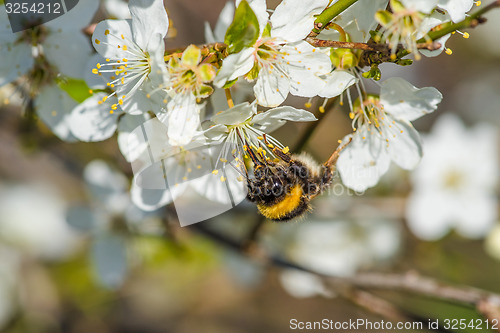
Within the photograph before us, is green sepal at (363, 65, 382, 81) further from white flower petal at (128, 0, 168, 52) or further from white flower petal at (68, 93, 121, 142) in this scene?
white flower petal at (68, 93, 121, 142)

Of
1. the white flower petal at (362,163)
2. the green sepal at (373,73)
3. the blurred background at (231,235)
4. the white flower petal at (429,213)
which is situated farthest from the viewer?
the white flower petal at (429,213)

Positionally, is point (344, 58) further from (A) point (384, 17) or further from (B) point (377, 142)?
(B) point (377, 142)

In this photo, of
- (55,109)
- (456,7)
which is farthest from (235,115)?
(55,109)

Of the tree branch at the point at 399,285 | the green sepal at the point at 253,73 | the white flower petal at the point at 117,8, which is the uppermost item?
the white flower petal at the point at 117,8

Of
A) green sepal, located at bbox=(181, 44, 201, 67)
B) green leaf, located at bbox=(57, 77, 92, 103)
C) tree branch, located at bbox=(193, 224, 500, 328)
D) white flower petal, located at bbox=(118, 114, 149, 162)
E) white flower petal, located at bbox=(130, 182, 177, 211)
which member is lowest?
tree branch, located at bbox=(193, 224, 500, 328)

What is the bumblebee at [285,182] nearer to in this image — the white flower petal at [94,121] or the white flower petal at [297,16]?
the white flower petal at [297,16]

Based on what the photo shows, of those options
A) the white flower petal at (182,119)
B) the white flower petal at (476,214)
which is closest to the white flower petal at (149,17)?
the white flower petal at (182,119)

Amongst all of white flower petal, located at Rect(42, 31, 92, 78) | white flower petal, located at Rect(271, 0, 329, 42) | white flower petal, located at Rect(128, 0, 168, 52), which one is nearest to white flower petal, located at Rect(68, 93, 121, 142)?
white flower petal, located at Rect(42, 31, 92, 78)
